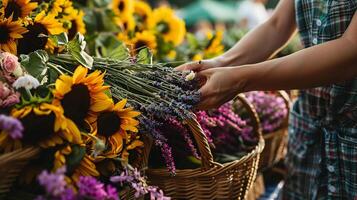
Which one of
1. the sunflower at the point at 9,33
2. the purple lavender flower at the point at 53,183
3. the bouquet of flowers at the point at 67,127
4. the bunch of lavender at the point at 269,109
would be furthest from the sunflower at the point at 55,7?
the bunch of lavender at the point at 269,109

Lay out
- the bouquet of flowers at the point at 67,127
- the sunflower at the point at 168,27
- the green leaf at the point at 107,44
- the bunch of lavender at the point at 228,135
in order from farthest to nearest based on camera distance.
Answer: the sunflower at the point at 168,27 < the green leaf at the point at 107,44 < the bunch of lavender at the point at 228,135 < the bouquet of flowers at the point at 67,127

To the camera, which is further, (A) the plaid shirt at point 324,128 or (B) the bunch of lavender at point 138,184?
(A) the plaid shirt at point 324,128

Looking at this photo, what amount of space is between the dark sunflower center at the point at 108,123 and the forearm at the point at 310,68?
14.4 inches

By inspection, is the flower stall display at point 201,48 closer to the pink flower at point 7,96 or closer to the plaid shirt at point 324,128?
the plaid shirt at point 324,128

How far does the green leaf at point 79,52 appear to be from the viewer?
1231 millimetres

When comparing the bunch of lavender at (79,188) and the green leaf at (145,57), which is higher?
the green leaf at (145,57)

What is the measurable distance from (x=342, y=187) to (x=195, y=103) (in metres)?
0.57

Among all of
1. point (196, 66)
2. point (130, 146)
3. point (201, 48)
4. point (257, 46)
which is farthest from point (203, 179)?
point (201, 48)

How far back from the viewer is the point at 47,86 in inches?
42.7

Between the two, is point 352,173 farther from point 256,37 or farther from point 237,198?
point 256,37

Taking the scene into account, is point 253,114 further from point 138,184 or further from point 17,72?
point 17,72

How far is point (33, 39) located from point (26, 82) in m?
0.29

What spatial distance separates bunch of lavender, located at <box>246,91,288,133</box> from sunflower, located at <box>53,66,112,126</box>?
96 cm

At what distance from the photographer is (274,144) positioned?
1955 millimetres
